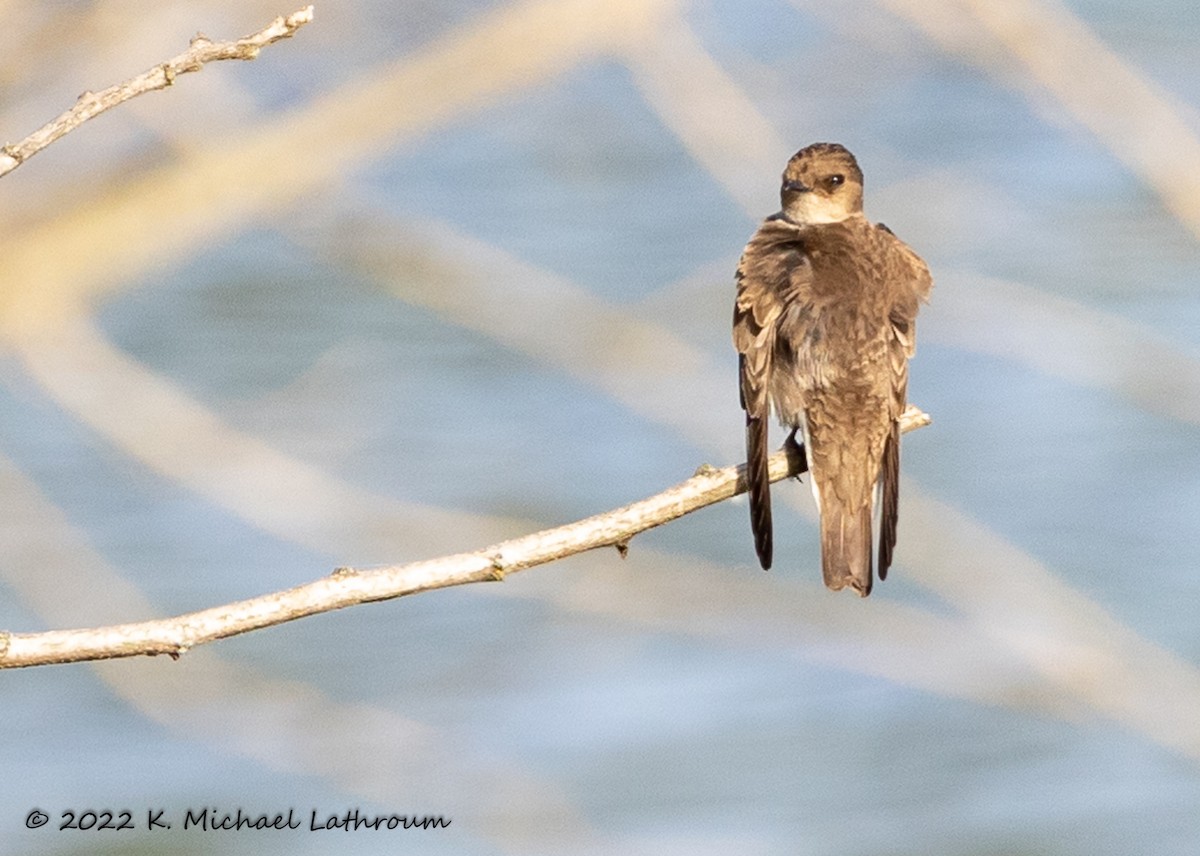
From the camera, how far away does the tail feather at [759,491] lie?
4496mm

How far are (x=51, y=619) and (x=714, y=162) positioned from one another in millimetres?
4663

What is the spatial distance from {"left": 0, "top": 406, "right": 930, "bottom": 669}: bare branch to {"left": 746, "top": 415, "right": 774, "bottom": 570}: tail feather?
1.98ft

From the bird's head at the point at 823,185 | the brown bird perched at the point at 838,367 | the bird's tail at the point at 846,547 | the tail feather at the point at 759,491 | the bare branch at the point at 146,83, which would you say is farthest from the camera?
the bird's head at the point at 823,185

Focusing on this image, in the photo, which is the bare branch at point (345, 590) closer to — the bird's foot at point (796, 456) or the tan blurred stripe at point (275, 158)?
the bird's foot at point (796, 456)

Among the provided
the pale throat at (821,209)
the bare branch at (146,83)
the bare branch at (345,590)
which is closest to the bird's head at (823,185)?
the pale throat at (821,209)

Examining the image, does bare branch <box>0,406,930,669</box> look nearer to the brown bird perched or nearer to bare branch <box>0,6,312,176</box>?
bare branch <box>0,6,312,176</box>

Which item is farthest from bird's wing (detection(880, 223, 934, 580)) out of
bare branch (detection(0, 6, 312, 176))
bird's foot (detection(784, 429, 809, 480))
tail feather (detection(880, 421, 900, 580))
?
bare branch (detection(0, 6, 312, 176))

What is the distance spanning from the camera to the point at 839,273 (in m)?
5.26

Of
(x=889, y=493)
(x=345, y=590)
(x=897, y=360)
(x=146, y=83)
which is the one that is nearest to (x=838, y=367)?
(x=897, y=360)

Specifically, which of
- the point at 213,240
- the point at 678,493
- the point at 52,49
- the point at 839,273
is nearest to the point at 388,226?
the point at 213,240

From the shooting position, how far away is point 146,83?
321 centimetres

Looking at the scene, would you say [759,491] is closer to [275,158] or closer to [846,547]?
[846,547]

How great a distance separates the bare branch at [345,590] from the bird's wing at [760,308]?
43.1 inches

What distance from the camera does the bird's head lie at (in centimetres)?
567
